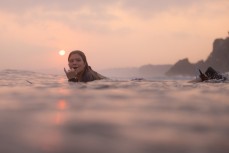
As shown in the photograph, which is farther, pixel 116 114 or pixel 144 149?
pixel 116 114

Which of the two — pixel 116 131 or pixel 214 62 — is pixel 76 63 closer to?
pixel 116 131

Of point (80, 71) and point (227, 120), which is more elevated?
point (80, 71)

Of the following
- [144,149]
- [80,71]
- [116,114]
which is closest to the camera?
[144,149]

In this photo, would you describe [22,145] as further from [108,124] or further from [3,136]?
[108,124]

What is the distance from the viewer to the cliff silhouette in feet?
234

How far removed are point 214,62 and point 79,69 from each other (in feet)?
247

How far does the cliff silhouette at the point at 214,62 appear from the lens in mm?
71375

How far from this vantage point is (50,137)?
4.20 feet

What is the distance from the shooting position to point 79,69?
7.12 meters

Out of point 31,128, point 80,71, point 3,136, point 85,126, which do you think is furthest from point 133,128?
point 80,71

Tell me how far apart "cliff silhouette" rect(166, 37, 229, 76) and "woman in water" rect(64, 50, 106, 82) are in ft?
221

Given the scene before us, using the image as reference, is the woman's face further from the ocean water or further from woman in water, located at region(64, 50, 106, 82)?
the ocean water

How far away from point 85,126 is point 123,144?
0.40 meters

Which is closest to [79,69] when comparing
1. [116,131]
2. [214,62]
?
[116,131]
